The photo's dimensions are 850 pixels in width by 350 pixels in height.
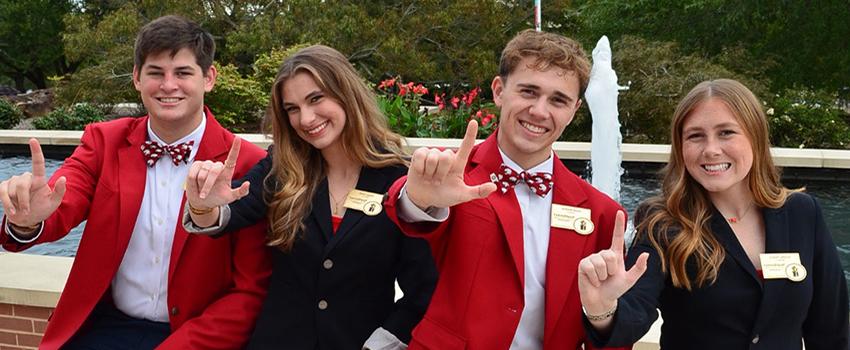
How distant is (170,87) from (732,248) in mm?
1877

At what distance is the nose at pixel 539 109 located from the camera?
210 cm

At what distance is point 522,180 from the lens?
2184 millimetres

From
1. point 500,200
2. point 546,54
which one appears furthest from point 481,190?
point 546,54

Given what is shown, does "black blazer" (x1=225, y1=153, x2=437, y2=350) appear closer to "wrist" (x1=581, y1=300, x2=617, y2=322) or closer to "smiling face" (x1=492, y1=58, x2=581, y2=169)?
"smiling face" (x1=492, y1=58, x2=581, y2=169)

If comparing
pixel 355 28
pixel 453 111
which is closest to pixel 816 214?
pixel 453 111

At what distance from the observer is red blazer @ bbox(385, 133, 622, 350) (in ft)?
6.72

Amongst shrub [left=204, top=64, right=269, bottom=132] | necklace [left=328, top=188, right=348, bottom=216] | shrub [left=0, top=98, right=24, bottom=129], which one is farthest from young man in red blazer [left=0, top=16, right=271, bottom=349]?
shrub [left=0, top=98, right=24, bottom=129]

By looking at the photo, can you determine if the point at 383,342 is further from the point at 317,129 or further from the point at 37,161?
the point at 37,161

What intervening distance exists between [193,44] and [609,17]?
14.4 metres

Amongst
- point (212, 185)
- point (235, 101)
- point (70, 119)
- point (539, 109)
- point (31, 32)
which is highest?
point (31, 32)

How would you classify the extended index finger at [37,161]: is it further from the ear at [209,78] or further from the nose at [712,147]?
the nose at [712,147]

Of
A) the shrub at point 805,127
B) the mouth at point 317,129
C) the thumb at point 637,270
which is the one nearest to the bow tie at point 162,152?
the mouth at point 317,129

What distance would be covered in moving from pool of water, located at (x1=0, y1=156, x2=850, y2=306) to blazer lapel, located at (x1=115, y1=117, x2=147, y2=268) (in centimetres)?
310

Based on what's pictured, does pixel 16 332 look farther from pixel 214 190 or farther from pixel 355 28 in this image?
pixel 355 28
